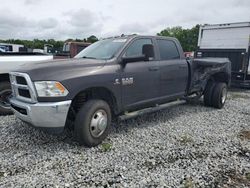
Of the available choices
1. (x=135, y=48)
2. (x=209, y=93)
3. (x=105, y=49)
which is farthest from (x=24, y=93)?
(x=209, y=93)

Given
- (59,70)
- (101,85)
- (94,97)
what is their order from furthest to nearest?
(94,97), (101,85), (59,70)

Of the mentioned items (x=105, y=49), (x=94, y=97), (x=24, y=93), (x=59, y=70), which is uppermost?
(x=105, y=49)

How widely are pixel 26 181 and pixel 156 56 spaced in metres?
3.50

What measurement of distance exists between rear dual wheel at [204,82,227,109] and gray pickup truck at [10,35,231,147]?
4.09ft

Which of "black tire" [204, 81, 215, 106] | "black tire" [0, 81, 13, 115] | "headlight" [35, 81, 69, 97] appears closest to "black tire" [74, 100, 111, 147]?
"headlight" [35, 81, 69, 97]

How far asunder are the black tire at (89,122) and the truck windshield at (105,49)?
99 cm

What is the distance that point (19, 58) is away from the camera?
5969 millimetres

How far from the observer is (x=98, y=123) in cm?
429

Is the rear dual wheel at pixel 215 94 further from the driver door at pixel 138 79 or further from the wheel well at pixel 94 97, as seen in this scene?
the wheel well at pixel 94 97

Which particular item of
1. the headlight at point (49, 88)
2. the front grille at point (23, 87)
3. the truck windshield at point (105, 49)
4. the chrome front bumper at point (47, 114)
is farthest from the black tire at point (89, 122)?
the truck windshield at point (105, 49)

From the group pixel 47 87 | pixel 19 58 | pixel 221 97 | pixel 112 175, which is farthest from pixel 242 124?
pixel 19 58

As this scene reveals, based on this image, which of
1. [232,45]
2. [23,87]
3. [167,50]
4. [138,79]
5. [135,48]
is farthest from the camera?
[232,45]

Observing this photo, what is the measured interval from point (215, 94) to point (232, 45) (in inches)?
171

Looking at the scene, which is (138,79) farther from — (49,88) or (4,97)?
(4,97)
